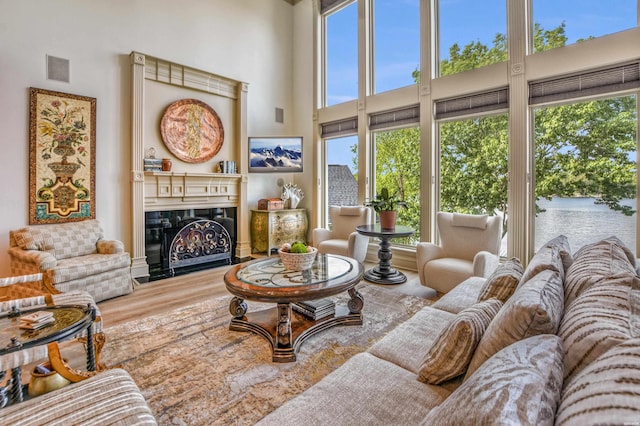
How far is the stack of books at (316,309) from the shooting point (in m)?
2.63

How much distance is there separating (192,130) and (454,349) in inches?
192

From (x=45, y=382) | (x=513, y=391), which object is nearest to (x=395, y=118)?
(x=513, y=391)

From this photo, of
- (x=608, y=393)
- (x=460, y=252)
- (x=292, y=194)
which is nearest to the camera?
(x=608, y=393)

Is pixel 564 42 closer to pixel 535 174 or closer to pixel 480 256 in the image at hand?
pixel 535 174


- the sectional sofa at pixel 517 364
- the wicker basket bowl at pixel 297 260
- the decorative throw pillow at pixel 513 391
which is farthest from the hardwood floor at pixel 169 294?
the decorative throw pillow at pixel 513 391

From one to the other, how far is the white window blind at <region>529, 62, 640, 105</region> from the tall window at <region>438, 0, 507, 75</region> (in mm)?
688

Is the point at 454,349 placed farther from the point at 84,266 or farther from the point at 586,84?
the point at 586,84

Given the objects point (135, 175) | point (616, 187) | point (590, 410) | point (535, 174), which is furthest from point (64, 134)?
point (616, 187)

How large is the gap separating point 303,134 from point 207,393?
5151mm

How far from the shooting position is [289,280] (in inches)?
94.8

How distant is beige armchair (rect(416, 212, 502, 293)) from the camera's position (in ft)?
10.3

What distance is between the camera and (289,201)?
19.8ft

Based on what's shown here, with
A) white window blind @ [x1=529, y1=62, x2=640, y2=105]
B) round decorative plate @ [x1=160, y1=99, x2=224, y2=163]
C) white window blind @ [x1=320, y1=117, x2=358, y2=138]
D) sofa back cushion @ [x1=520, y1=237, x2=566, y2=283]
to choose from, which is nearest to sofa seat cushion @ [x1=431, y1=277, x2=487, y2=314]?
sofa back cushion @ [x1=520, y1=237, x2=566, y2=283]

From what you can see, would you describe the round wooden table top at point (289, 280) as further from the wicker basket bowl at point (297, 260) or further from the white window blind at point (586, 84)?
the white window blind at point (586, 84)
